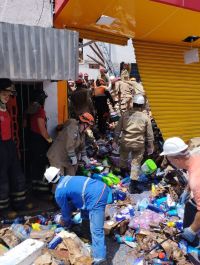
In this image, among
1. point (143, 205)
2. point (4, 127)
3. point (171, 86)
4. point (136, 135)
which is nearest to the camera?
point (4, 127)

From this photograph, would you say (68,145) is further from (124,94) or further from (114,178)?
(124,94)

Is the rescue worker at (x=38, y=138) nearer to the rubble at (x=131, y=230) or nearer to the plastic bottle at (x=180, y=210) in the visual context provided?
the rubble at (x=131, y=230)

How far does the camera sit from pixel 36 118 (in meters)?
5.93

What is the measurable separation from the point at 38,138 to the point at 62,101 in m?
0.95

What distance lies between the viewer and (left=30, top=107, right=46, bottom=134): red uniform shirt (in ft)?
19.3

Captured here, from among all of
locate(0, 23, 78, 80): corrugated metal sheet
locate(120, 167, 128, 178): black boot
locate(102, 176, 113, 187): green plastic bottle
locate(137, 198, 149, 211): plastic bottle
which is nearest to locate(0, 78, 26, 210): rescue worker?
locate(0, 23, 78, 80): corrugated metal sheet

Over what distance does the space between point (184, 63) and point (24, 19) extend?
4525 millimetres

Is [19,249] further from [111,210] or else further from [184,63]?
[184,63]

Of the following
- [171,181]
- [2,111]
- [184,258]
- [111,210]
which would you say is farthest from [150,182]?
[2,111]

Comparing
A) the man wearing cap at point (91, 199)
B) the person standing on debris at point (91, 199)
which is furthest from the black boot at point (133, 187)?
the person standing on debris at point (91, 199)

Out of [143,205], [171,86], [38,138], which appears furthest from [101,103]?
[143,205]

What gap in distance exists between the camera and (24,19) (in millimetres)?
5754

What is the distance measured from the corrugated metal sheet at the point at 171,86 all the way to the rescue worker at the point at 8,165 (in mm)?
3730

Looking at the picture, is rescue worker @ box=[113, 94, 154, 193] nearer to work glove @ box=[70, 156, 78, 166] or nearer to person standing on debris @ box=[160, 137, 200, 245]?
work glove @ box=[70, 156, 78, 166]
